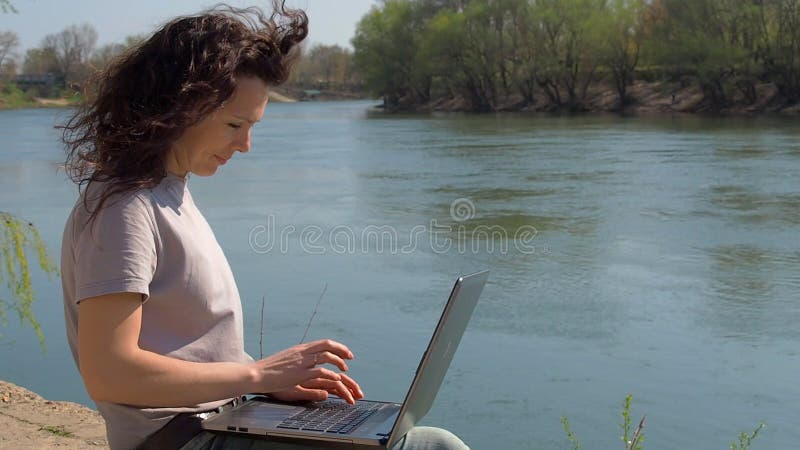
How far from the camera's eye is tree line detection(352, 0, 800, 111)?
3512 centimetres

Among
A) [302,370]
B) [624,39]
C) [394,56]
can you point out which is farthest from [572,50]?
[302,370]

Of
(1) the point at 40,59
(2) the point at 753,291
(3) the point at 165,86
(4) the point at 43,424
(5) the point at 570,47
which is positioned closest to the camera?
(3) the point at 165,86

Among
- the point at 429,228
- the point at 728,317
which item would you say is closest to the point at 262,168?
the point at 429,228

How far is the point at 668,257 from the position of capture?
7.38 metres

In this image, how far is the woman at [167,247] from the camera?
1.44 metres

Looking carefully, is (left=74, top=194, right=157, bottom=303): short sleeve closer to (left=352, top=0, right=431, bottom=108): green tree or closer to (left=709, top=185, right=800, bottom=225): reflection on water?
(left=709, top=185, right=800, bottom=225): reflection on water

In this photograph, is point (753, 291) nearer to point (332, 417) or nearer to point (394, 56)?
point (332, 417)

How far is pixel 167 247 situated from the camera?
1501mm

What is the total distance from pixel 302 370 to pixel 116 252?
36 cm

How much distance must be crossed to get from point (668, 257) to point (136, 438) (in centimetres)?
627

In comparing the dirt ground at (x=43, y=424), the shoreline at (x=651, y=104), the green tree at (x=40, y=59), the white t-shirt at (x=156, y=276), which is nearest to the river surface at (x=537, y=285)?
the dirt ground at (x=43, y=424)

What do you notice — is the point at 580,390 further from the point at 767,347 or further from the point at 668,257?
the point at 668,257

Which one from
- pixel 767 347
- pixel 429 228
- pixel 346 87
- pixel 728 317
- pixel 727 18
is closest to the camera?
pixel 767 347

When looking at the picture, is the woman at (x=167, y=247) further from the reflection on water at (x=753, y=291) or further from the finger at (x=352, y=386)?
the reflection on water at (x=753, y=291)
